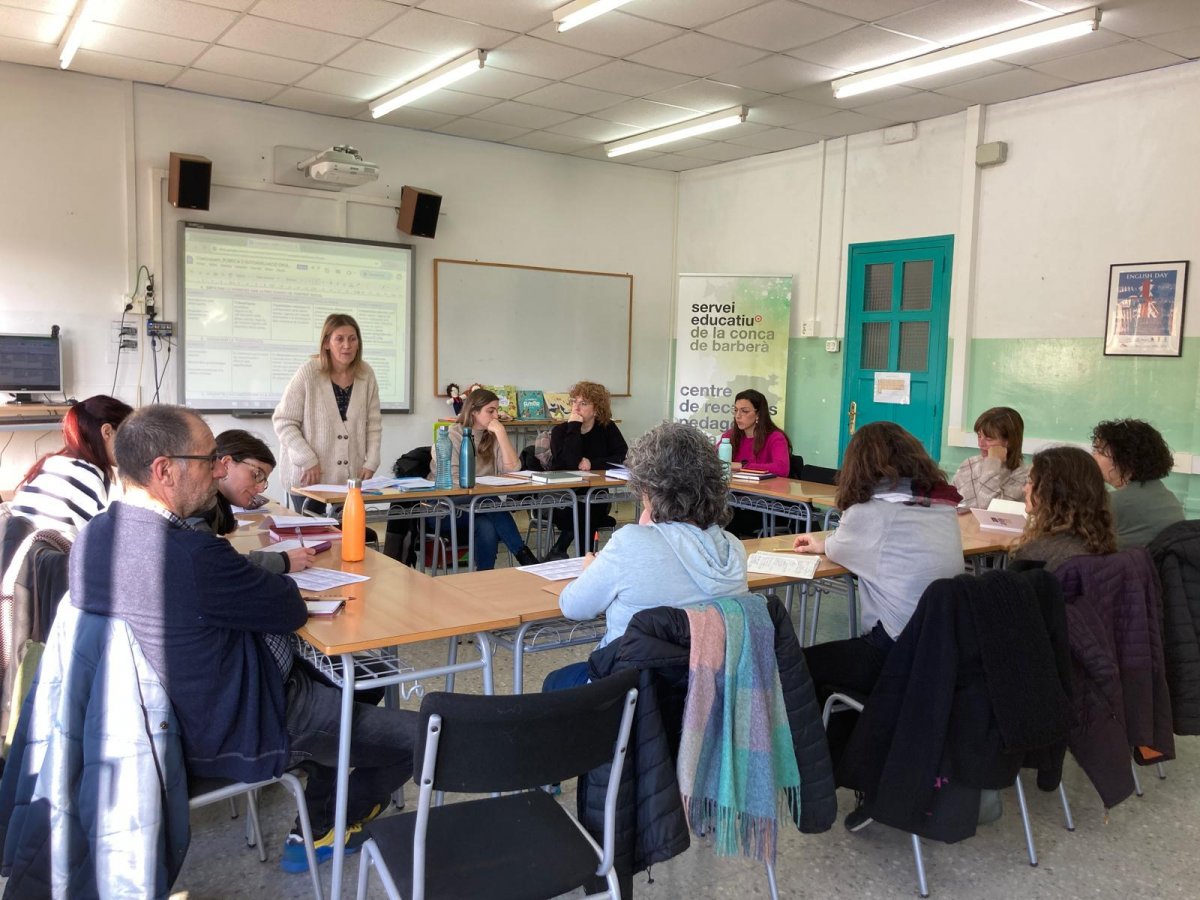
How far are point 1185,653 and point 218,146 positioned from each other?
20.0 ft

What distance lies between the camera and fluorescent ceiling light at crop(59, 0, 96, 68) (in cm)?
456

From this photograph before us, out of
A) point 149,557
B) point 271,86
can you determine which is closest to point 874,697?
point 149,557

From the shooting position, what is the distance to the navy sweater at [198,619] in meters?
1.73

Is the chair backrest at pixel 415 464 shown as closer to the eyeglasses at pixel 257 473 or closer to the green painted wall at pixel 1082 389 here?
the eyeglasses at pixel 257 473

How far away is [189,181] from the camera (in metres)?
5.88

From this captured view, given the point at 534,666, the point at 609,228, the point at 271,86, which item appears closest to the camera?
the point at 534,666

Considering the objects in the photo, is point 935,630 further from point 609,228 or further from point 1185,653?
point 609,228

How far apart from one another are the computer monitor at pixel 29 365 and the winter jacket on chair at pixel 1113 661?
5537 millimetres

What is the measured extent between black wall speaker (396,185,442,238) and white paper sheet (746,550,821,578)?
4.65 meters

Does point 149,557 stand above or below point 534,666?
above

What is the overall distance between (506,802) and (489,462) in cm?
328

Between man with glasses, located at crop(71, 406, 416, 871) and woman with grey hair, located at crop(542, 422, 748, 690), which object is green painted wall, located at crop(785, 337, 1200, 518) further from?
man with glasses, located at crop(71, 406, 416, 871)

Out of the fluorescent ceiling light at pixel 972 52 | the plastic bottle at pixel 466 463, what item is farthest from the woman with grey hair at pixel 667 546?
the fluorescent ceiling light at pixel 972 52

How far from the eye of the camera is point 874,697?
2258 mm
